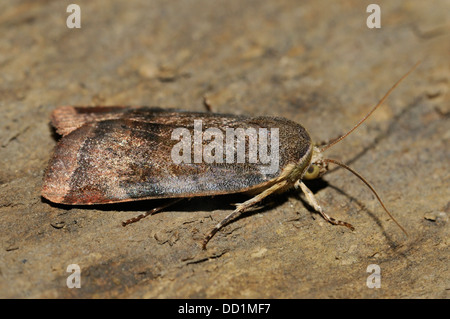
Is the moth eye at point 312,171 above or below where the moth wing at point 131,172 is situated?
below

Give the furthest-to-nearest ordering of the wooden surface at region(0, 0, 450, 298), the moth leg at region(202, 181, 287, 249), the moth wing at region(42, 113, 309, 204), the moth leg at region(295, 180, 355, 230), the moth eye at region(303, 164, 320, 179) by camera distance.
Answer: the moth eye at region(303, 164, 320, 179), the moth leg at region(295, 180, 355, 230), the moth leg at region(202, 181, 287, 249), the moth wing at region(42, 113, 309, 204), the wooden surface at region(0, 0, 450, 298)

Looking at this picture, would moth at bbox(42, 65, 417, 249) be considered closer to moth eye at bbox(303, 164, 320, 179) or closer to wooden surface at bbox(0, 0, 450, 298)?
moth eye at bbox(303, 164, 320, 179)

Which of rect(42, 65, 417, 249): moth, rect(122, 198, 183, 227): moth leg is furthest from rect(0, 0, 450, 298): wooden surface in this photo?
rect(42, 65, 417, 249): moth

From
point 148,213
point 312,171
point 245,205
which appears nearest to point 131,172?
point 148,213

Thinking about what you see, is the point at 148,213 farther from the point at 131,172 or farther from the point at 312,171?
the point at 312,171

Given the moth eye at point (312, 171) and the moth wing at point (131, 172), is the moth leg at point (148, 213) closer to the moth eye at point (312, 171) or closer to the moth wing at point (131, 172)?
the moth wing at point (131, 172)

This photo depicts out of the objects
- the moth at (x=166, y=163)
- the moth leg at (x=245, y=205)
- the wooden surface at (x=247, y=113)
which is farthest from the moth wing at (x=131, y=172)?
the wooden surface at (x=247, y=113)

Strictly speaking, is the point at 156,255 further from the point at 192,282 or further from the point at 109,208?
the point at 109,208
